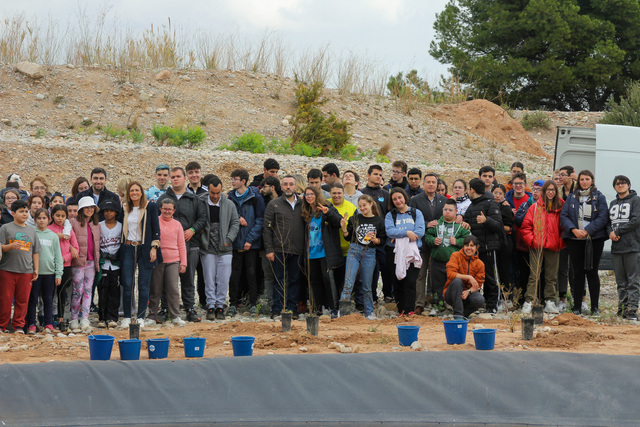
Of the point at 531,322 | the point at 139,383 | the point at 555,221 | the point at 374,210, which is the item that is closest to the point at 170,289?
the point at 374,210

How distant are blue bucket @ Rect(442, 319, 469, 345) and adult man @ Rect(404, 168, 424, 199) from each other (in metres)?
3.27

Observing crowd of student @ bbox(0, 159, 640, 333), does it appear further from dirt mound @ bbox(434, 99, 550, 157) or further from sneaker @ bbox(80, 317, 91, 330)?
dirt mound @ bbox(434, 99, 550, 157)

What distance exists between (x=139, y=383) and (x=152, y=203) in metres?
3.77

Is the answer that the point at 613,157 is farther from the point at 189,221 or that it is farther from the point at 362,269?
the point at 189,221

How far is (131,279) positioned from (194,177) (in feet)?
5.39

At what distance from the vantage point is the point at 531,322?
718 cm

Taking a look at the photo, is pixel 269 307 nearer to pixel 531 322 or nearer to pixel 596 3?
pixel 531 322

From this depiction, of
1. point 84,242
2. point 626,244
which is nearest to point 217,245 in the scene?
point 84,242

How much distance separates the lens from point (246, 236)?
9570mm

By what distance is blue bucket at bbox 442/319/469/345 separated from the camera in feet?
23.1

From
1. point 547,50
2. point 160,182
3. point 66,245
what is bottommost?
point 66,245

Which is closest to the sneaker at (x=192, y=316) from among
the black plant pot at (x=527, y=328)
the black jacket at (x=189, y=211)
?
the black jacket at (x=189, y=211)

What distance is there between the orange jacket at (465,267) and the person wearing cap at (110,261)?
162 inches

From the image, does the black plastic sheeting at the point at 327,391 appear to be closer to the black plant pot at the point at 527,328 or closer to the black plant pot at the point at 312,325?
the black plant pot at the point at 527,328
